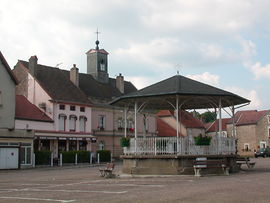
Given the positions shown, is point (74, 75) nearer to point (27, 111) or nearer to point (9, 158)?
point (27, 111)

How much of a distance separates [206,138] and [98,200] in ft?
37.7

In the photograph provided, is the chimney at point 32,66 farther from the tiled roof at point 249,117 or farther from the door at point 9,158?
the tiled roof at point 249,117

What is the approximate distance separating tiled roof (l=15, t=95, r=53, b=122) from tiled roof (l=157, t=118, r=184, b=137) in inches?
937

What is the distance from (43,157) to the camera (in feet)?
140

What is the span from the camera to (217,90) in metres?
24.0

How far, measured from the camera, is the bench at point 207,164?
846 inches

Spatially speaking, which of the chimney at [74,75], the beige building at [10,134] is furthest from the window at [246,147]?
the beige building at [10,134]

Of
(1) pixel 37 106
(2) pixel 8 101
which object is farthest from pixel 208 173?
(1) pixel 37 106

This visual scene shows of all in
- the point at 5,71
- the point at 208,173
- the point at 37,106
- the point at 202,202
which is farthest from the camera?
the point at 37,106

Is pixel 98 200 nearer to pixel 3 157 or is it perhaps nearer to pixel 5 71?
pixel 3 157

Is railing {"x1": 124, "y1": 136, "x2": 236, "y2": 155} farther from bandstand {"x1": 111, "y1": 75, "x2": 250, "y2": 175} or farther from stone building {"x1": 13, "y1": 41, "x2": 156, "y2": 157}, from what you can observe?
stone building {"x1": 13, "y1": 41, "x2": 156, "y2": 157}

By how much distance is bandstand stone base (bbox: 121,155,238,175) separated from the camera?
2227 cm

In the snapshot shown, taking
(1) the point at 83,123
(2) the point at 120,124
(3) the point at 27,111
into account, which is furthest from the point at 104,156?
(3) the point at 27,111

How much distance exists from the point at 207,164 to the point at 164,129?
4734 cm
